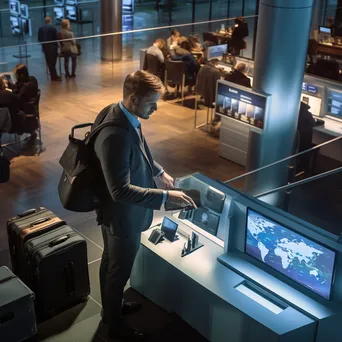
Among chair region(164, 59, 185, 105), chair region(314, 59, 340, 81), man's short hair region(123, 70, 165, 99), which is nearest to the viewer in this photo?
man's short hair region(123, 70, 165, 99)

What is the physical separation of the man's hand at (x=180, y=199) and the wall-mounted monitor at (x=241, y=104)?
229 centimetres

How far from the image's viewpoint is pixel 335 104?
7.74m

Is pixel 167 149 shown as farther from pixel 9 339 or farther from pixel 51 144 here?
pixel 9 339

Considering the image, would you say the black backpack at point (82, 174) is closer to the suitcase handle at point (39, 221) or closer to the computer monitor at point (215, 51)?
the suitcase handle at point (39, 221)

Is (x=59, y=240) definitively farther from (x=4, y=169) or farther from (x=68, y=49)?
(x=68, y=49)

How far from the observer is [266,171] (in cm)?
617

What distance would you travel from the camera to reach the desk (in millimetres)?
12599

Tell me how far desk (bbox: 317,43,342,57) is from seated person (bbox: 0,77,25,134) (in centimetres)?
748

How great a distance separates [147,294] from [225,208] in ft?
3.43

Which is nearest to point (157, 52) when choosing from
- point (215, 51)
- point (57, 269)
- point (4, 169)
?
point (215, 51)

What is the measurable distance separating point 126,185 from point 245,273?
1.12 metres

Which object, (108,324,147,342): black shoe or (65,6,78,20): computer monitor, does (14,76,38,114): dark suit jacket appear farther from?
(65,6,78,20): computer monitor

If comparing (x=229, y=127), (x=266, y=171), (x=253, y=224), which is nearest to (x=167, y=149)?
(x=229, y=127)

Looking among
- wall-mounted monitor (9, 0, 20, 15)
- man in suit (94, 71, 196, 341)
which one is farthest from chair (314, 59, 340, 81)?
wall-mounted monitor (9, 0, 20, 15)
